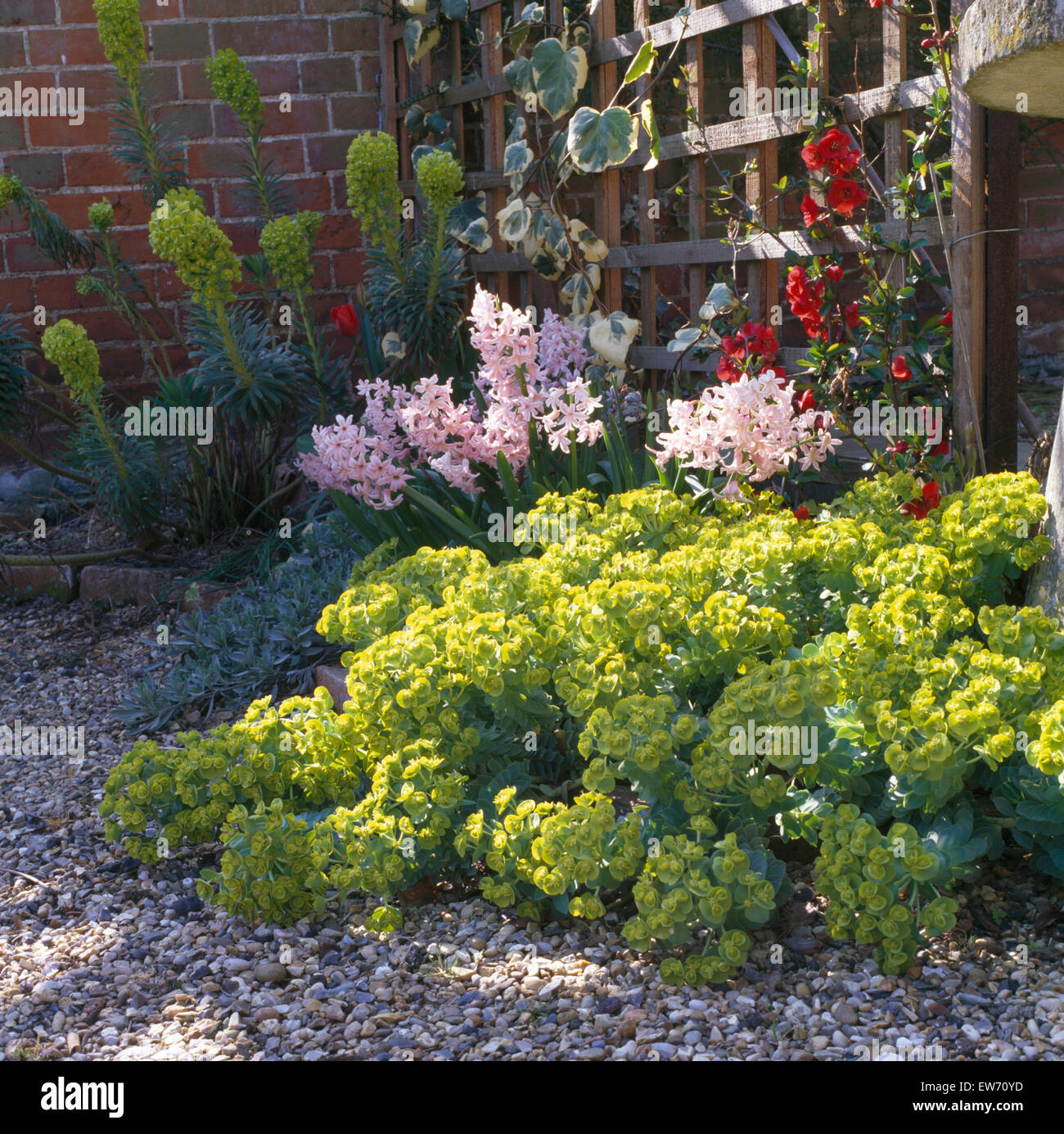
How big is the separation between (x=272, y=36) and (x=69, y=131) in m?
0.90

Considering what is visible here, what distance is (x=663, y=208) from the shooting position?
200 inches

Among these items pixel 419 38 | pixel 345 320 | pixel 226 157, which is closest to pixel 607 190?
pixel 345 320

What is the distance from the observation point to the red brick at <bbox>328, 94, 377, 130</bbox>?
484 cm

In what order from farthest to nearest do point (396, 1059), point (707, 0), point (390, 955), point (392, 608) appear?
point (707, 0) → point (392, 608) → point (390, 955) → point (396, 1059)

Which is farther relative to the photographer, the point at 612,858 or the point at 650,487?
the point at 650,487

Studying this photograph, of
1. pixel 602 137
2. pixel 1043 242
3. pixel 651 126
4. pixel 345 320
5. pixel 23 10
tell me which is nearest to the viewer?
pixel 651 126

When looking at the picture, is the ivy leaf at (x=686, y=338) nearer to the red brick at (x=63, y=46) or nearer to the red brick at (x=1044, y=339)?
the red brick at (x=1044, y=339)

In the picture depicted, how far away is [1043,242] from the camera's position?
5062mm

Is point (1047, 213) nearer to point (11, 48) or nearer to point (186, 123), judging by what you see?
point (186, 123)

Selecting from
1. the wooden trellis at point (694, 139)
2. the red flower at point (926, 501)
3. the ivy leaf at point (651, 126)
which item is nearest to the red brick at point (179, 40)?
the wooden trellis at point (694, 139)

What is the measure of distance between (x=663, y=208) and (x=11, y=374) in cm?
275

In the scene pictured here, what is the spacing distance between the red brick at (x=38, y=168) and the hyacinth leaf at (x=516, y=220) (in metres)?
2.03
